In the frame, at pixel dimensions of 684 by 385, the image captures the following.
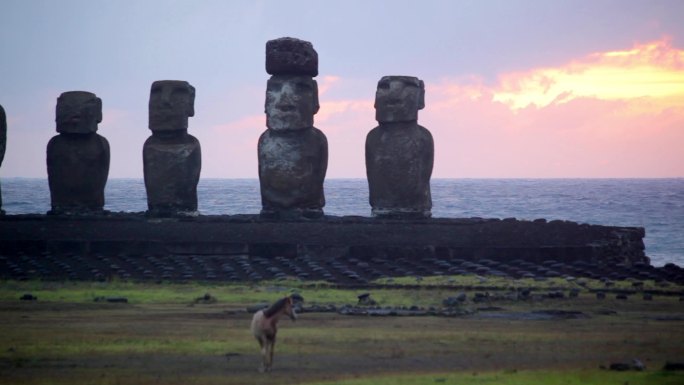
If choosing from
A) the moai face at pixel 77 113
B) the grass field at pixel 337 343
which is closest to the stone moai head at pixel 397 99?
the grass field at pixel 337 343

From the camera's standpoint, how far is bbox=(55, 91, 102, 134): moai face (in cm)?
2555

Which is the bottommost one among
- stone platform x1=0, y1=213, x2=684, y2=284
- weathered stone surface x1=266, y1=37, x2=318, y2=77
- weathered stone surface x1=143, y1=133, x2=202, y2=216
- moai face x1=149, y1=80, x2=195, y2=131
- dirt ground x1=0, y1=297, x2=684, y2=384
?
dirt ground x1=0, y1=297, x2=684, y2=384

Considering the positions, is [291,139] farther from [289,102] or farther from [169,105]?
[169,105]

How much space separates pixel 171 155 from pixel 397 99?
4570mm

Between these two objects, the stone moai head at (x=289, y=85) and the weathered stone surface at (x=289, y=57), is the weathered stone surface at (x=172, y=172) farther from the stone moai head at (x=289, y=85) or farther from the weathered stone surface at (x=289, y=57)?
the weathered stone surface at (x=289, y=57)

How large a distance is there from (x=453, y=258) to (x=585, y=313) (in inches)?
231

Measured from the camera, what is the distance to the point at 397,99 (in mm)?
24000

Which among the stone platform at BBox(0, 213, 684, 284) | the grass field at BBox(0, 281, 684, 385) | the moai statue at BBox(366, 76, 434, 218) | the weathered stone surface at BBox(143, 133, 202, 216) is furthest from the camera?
the weathered stone surface at BBox(143, 133, 202, 216)

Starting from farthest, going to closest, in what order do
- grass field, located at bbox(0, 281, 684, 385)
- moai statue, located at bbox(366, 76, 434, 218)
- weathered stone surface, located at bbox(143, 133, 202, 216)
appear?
weathered stone surface, located at bbox(143, 133, 202, 216)
moai statue, located at bbox(366, 76, 434, 218)
grass field, located at bbox(0, 281, 684, 385)

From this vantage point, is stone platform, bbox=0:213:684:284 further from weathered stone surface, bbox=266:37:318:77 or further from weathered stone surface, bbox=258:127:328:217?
weathered stone surface, bbox=266:37:318:77

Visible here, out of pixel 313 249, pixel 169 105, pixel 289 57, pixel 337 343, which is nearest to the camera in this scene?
pixel 337 343

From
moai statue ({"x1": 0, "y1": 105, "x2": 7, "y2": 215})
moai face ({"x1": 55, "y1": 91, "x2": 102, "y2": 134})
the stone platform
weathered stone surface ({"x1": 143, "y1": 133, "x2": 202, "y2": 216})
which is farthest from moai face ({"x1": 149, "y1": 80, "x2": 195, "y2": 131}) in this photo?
moai statue ({"x1": 0, "y1": 105, "x2": 7, "y2": 215})

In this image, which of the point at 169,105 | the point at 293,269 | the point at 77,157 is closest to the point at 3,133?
the point at 77,157

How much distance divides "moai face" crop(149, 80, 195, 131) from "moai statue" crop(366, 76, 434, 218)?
3787mm
